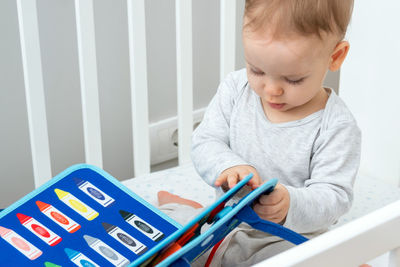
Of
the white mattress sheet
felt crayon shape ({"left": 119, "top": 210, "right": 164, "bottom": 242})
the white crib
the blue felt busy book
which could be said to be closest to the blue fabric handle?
the blue felt busy book

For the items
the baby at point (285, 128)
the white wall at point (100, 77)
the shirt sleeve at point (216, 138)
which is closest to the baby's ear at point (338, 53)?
the baby at point (285, 128)

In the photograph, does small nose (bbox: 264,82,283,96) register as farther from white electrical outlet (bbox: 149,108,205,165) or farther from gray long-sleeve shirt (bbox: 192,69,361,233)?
white electrical outlet (bbox: 149,108,205,165)

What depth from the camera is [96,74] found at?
86 cm

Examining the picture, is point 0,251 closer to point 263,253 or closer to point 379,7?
point 263,253

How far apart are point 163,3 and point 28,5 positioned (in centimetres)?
39

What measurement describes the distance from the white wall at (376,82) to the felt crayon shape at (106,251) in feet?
1.82

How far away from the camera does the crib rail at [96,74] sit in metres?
0.79

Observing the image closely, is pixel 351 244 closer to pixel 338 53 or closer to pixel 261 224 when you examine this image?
pixel 261 224

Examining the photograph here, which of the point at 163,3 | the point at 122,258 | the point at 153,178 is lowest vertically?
the point at 153,178

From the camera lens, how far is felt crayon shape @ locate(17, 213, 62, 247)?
55 cm

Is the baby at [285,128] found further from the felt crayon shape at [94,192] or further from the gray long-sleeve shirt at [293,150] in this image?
the felt crayon shape at [94,192]

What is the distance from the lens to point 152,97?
46.3 inches

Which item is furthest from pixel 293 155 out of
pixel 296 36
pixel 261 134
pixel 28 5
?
pixel 28 5

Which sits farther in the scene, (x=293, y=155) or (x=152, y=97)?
(x=152, y=97)
